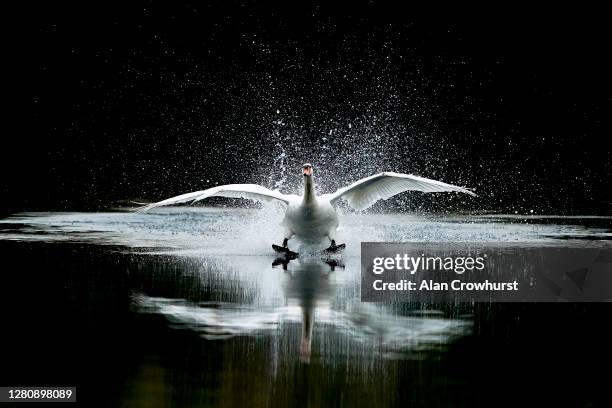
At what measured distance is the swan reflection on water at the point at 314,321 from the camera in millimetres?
5977

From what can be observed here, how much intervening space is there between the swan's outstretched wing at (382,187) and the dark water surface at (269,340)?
5.22ft

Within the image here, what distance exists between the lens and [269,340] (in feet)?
20.1

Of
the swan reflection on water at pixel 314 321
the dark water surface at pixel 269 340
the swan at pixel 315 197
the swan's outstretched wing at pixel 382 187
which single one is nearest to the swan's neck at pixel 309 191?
the swan at pixel 315 197

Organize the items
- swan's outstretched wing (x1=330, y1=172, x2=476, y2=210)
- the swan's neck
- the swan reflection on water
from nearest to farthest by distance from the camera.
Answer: the swan reflection on water → the swan's neck → swan's outstretched wing (x1=330, y1=172, x2=476, y2=210)

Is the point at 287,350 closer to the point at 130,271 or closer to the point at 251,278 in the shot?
the point at 251,278

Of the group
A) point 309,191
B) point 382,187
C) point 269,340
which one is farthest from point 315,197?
point 269,340

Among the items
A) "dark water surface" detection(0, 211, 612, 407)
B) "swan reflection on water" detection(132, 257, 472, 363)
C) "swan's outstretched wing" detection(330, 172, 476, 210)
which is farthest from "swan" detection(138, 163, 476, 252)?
"swan reflection on water" detection(132, 257, 472, 363)

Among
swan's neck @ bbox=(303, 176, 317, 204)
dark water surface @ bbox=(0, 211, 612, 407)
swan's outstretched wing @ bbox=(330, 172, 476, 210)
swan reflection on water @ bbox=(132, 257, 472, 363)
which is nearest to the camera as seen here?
dark water surface @ bbox=(0, 211, 612, 407)

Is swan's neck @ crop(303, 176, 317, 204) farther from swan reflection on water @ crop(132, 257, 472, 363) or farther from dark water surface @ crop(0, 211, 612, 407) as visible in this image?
swan reflection on water @ crop(132, 257, 472, 363)

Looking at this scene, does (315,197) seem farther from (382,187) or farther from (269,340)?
(269,340)

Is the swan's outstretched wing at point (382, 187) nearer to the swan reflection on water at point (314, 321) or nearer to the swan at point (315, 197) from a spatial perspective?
the swan at point (315, 197)

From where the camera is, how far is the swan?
37.9 ft

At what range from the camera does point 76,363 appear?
555 centimetres

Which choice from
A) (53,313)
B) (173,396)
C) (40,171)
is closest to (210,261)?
(53,313)
